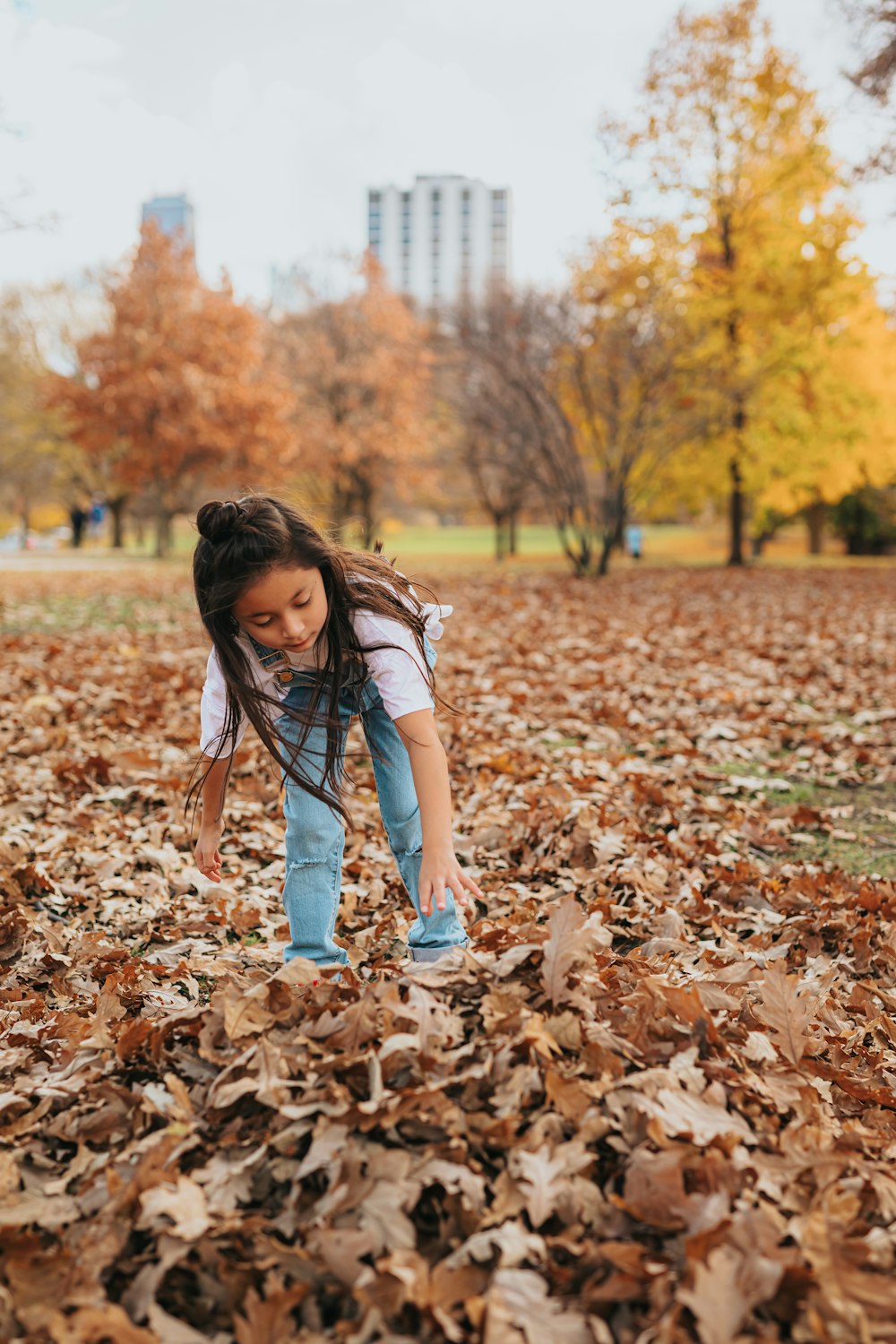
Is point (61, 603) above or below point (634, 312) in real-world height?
below


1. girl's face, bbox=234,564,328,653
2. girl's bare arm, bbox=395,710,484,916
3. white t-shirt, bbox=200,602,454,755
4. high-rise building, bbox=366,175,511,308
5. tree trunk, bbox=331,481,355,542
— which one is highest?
high-rise building, bbox=366,175,511,308

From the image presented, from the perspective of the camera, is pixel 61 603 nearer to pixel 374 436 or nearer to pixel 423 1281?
pixel 423 1281

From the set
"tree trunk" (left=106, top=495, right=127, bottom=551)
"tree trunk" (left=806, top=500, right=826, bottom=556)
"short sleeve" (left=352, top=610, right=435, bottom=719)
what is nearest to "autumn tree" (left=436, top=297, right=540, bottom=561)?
"tree trunk" (left=806, top=500, right=826, bottom=556)

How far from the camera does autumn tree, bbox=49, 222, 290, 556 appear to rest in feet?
87.4

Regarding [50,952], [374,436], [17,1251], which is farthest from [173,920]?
[374,436]

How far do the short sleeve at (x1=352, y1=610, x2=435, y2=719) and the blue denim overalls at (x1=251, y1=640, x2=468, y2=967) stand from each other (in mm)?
111

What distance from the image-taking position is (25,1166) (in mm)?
2061

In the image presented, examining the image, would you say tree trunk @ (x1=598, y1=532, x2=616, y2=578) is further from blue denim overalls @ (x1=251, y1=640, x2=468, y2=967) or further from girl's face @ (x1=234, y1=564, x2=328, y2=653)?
girl's face @ (x1=234, y1=564, x2=328, y2=653)

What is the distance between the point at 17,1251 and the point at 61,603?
13.9 metres

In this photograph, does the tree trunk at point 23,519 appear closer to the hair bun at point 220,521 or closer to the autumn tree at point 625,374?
the autumn tree at point 625,374

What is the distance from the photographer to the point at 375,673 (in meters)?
2.77

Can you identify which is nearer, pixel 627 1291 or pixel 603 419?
pixel 627 1291

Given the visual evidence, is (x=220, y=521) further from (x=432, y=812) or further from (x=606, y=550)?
(x=606, y=550)

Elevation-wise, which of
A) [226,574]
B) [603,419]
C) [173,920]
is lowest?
[173,920]
